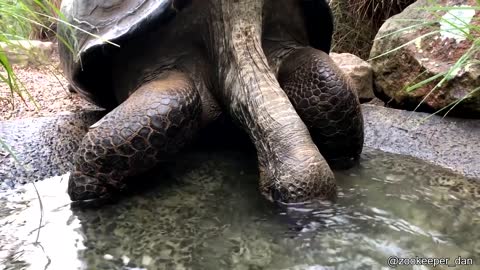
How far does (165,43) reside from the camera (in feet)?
8.57

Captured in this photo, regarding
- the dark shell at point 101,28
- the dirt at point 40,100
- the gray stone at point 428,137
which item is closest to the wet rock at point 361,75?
the gray stone at point 428,137

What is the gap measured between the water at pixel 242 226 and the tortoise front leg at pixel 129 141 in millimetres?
116

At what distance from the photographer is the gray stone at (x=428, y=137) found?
2.60m

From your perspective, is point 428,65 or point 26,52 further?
point 428,65

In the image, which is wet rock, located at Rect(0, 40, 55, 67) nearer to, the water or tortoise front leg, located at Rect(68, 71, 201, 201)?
tortoise front leg, located at Rect(68, 71, 201, 201)

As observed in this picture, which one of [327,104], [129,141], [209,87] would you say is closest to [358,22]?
[327,104]

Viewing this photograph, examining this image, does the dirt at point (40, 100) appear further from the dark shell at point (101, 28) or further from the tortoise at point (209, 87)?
the tortoise at point (209, 87)

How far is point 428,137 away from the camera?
2.85 metres

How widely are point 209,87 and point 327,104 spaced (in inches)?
23.8

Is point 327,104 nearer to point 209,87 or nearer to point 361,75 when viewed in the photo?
point 209,87

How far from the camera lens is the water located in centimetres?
164

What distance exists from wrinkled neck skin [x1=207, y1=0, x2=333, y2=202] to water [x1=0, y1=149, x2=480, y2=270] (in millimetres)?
143

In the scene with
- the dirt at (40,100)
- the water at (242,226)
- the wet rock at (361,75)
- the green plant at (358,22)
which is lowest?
the water at (242,226)

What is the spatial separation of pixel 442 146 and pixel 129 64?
5.63ft
